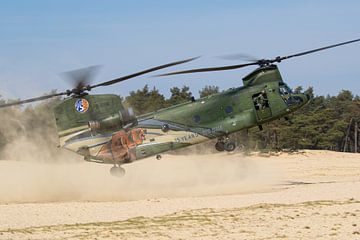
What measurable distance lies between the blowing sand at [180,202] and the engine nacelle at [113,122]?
112 inches

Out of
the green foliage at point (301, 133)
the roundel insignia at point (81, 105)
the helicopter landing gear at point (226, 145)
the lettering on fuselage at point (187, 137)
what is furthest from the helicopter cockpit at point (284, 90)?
the green foliage at point (301, 133)

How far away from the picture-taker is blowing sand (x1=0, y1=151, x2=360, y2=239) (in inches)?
647

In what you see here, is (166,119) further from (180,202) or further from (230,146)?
(180,202)

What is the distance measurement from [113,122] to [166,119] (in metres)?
2.22

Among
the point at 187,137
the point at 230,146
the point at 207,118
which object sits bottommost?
the point at 230,146

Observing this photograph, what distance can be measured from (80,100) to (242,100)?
21.8 ft

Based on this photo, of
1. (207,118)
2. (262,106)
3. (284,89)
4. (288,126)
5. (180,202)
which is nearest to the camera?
(180,202)

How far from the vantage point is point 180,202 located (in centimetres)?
2262

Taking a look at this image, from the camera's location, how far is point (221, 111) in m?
25.0

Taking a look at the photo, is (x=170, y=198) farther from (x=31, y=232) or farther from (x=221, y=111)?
(x=31, y=232)

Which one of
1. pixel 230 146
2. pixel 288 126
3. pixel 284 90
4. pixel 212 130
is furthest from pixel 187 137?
pixel 288 126

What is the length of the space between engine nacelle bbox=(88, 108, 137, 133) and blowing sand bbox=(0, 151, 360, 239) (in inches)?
112

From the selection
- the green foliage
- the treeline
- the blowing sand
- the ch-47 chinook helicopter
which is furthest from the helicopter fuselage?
the green foliage

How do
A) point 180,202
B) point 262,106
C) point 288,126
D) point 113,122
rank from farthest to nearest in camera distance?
point 288,126 → point 262,106 → point 113,122 → point 180,202
